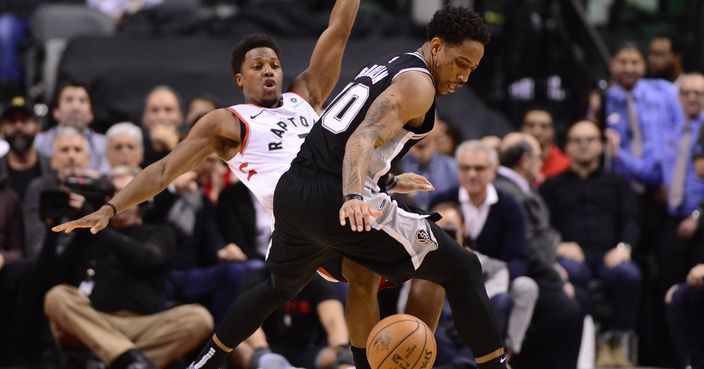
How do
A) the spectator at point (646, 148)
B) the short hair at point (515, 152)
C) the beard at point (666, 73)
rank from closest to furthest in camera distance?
the short hair at point (515, 152) < the spectator at point (646, 148) < the beard at point (666, 73)

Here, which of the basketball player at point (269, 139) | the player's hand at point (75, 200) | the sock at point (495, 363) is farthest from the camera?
the player's hand at point (75, 200)

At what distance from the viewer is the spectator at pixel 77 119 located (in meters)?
10.2

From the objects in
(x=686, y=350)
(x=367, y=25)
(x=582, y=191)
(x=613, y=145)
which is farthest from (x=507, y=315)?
(x=367, y=25)

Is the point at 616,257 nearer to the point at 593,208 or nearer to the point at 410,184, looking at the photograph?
→ the point at 593,208

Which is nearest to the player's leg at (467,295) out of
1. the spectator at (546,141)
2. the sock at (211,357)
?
the sock at (211,357)

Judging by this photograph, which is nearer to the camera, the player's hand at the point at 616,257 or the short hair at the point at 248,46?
the short hair at the point at 248,46

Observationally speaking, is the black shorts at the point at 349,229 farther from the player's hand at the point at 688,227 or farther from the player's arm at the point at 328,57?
the player's hand at the point at 688,227

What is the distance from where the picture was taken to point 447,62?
248 inches

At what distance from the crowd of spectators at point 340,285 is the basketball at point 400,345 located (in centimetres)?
156

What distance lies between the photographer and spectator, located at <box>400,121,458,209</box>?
10.5 metres

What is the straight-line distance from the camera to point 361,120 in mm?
6227

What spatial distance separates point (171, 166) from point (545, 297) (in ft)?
11.8

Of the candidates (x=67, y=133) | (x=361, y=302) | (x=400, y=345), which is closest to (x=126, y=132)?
(x=67, y=133)

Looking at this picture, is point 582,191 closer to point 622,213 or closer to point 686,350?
point 622,213
